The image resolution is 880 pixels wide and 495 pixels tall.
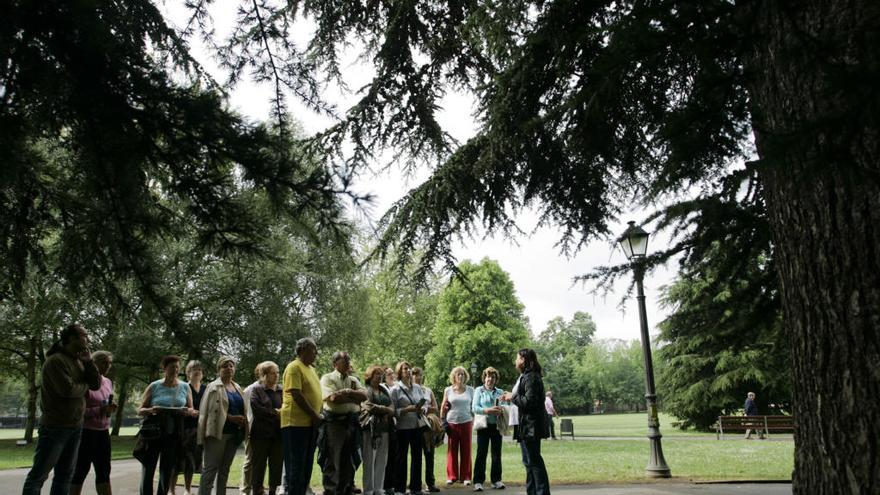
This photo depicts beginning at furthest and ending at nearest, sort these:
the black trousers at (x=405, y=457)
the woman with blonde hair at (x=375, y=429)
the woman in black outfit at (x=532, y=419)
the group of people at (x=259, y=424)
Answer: the black trousers at (x=405, y=457) → the woman with blonde hair at (x=375, y=429) → the woman in black outfit at (x=532, y=419) → the group of people at (x=259, y=424)

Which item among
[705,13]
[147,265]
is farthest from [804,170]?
[147,265]

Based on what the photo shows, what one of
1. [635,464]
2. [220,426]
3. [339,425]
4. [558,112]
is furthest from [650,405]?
[558,112]

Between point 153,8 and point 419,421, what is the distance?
6.35m

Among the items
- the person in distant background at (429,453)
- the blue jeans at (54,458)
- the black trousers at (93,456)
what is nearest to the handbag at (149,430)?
the black trousers at (93,456)

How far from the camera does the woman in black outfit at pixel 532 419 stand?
671cm

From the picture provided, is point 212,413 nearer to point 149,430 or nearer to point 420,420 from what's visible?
point 149,430

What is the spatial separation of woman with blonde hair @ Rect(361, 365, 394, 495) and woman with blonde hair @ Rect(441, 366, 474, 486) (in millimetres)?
1762

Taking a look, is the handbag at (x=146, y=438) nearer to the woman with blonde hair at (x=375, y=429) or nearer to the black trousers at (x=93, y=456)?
the black trousers at (x=93, y=456)

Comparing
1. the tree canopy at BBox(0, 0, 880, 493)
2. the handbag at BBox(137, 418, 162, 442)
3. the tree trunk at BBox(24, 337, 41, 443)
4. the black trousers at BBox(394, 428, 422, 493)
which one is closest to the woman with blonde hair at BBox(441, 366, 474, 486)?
the black trousers at BBox(394, 428, 422, 493)

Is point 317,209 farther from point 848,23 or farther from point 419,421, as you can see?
point 419,421

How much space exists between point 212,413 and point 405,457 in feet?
8.98

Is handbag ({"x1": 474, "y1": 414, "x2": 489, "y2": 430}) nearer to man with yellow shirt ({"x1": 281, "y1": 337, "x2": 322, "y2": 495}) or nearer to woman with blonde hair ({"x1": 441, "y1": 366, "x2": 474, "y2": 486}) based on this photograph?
woman with blonde hair ({"x1": 441, "y1": 366, "x2": 474, "y2": 486})

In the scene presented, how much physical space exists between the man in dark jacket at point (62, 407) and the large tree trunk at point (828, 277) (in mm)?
5243

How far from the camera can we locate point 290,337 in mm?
23547
